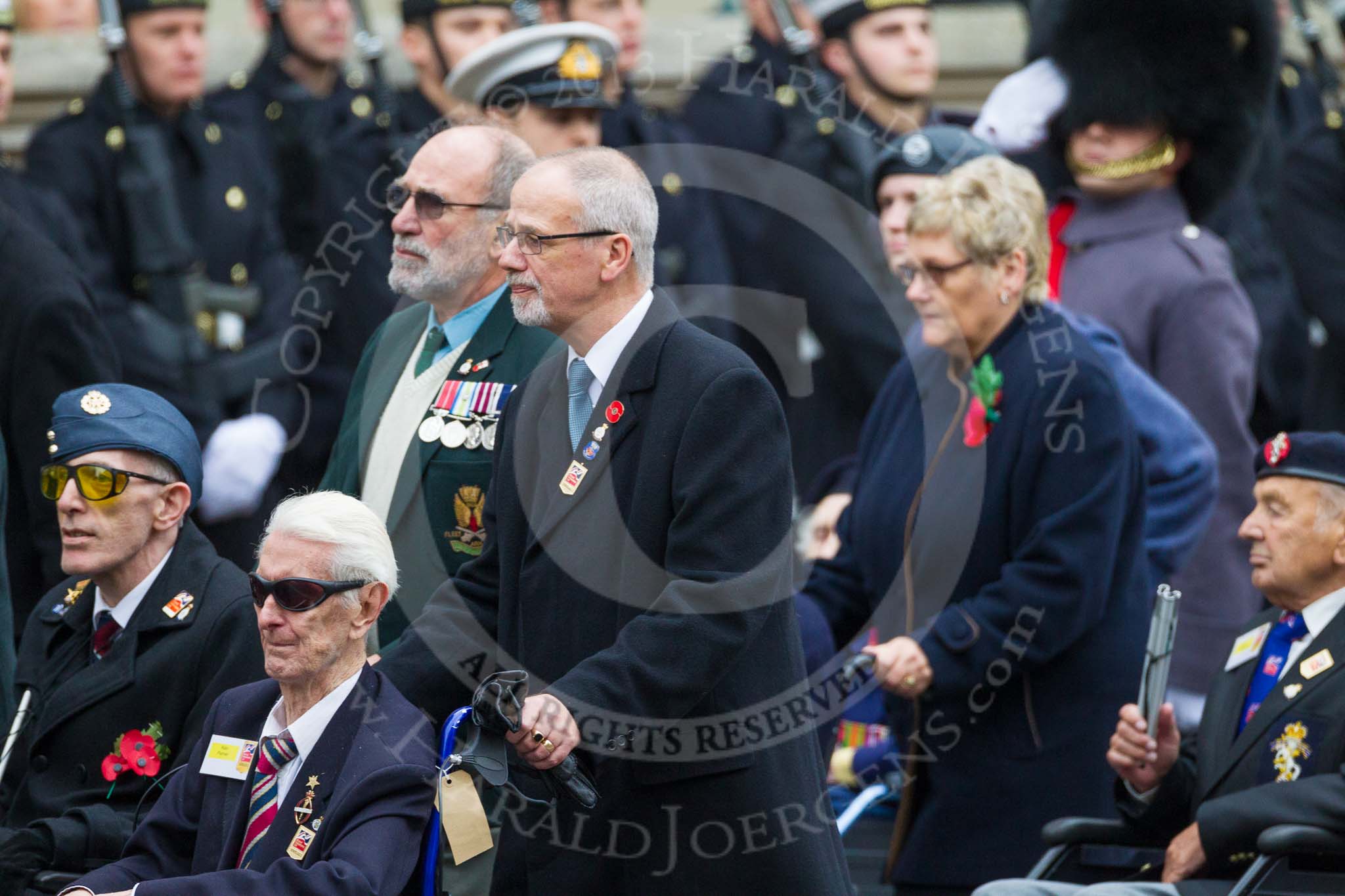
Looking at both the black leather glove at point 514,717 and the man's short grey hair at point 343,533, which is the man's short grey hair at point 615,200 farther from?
the black leather glove at point 514,717

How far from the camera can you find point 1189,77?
7414 mm

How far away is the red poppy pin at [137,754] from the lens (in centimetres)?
491

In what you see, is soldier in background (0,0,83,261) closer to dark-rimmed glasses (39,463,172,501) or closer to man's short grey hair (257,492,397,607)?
dark-rimmed glasses (39,463,172,501)

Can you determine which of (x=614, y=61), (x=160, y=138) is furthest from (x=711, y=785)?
(x=160, y=138)

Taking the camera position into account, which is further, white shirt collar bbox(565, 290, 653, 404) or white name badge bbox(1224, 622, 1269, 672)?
white name badge bbox(1224, 622, 1269, 672)

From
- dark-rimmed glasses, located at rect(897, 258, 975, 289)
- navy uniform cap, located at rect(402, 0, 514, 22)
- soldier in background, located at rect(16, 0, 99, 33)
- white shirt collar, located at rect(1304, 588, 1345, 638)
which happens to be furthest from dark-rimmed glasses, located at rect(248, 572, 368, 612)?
soldier in background, located at rect(16, 0, 99, 33)

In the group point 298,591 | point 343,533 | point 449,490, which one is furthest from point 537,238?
point 449,490

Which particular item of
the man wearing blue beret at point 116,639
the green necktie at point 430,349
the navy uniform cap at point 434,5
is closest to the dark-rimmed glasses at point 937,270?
the green necktie at point 430,349

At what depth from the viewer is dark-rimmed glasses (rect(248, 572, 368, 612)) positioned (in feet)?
14.4

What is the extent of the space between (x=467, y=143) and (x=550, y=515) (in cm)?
134

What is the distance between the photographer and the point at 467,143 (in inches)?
218

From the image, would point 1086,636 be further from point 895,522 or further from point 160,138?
point 160,138

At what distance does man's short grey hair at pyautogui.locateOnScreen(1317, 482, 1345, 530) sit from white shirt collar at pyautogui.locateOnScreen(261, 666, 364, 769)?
7.80 feet

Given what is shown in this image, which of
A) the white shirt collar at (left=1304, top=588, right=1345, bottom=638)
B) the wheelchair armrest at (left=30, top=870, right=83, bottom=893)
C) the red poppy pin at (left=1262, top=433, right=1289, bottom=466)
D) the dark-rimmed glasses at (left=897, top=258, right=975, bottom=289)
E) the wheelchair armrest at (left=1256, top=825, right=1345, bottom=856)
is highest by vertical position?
the dark-rimmed glasses at (left=897, top=258, right=975, bottom=289)
